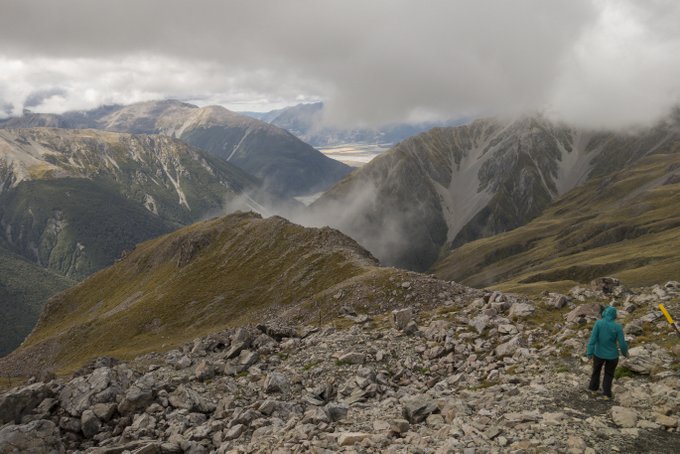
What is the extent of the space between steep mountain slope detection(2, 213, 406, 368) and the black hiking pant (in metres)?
53.7

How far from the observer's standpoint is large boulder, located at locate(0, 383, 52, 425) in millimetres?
→ 30000

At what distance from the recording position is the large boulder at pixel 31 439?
26.0 meters

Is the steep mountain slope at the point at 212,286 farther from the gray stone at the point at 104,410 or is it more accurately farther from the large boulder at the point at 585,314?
the large boulder at the point at 585,314

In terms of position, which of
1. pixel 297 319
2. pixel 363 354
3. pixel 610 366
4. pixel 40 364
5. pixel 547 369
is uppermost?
pixel 610 366

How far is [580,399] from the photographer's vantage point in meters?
20.3

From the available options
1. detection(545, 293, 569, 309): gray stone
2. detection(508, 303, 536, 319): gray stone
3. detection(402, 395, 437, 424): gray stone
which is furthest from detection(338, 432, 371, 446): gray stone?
detection(545, 293, 569, 309): gray stone

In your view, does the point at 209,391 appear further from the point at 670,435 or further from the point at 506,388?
the point at 670,435

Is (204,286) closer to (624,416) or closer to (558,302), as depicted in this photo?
(558,302)

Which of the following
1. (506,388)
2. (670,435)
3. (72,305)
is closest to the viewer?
(670,435)

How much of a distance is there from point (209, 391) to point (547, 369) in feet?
69.1

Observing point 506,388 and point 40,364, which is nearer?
point 506,388

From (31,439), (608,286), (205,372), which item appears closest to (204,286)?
(205,372)

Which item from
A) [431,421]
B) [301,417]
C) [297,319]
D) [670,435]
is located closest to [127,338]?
[297,319]

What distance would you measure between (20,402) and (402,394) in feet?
82.9
